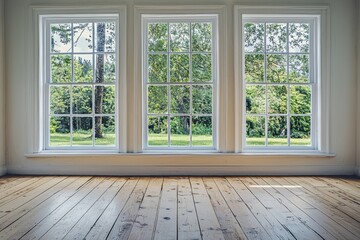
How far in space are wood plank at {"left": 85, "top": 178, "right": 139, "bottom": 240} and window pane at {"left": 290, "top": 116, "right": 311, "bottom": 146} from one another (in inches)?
89.3

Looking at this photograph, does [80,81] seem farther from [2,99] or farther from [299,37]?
[299,37]

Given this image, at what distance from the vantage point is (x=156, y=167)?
461 cm

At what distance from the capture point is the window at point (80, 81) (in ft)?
15.6

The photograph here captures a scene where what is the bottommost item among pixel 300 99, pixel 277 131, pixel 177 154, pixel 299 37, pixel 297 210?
pixel 297 210

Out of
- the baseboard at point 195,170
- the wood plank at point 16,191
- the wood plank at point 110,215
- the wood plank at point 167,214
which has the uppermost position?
the baseboard at point 195,170

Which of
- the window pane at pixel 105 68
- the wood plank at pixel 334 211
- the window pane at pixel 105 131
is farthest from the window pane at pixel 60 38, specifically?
the wood plank at pixel 334 211

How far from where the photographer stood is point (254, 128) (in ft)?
15.7

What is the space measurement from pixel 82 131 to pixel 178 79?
1.48 m

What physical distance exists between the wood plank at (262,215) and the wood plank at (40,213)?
1.57m

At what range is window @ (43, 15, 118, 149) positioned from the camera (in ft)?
15.6

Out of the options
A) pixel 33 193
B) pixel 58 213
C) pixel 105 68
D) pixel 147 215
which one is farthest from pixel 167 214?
pixel 105 68

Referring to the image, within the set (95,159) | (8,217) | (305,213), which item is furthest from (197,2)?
(8,217)

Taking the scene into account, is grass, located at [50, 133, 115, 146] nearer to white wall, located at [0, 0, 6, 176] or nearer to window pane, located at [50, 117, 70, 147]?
window pane, located at [50, 117, 70, 147]

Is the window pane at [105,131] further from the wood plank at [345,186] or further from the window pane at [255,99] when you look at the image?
the wood plank at [345,186]
